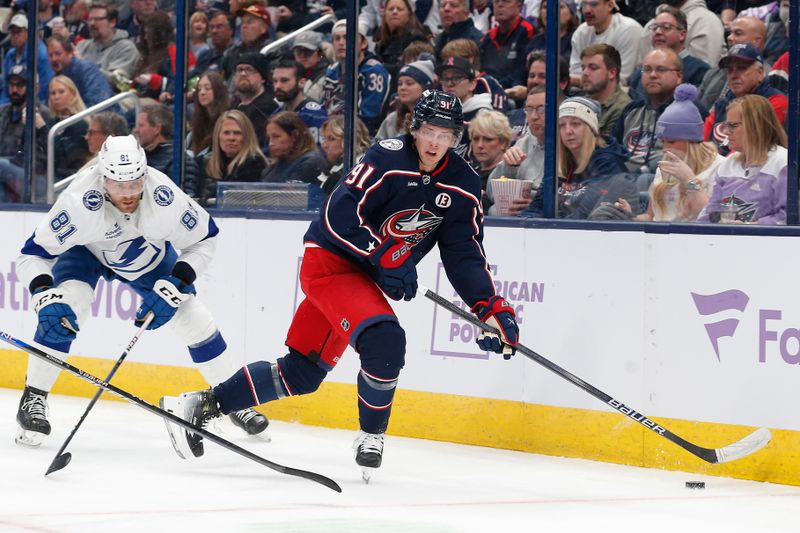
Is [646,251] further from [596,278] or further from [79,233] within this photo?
[79,233]

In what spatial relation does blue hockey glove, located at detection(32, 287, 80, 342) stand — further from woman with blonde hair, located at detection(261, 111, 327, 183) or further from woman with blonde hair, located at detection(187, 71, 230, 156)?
woman with blonde hair, located at detection(187, 71, 230, 156)

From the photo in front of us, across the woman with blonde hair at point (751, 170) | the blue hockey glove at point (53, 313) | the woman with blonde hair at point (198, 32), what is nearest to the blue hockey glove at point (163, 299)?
the blue hockey glove at point (53, 313)

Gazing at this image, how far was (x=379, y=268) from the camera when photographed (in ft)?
13.8

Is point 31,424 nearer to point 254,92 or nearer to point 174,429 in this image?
point 174,429

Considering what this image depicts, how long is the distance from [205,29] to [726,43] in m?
2.59

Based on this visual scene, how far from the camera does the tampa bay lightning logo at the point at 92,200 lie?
4.55 meters

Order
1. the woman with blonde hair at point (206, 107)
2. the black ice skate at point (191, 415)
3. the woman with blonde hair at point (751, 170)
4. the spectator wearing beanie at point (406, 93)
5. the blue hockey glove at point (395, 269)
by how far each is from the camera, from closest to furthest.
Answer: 1. the blue hockey glove at point (395, 269)
2. the black ice skate at point (191, 415)
3. the woman with blonde hair at point (751, 170)
4. the spectator wearing beanie at point (406, 93)
5. the woman with blonde hair at point (206, 107)

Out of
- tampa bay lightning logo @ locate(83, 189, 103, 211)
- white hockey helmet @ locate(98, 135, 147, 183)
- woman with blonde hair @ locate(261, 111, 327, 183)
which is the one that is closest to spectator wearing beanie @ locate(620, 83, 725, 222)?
woman with blonde hair @ locate(261, 111, 327, 183)

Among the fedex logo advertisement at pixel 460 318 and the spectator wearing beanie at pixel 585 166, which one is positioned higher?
the spectator wearing beanie at pixel 585 166

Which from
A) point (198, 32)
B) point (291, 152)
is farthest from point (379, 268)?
point (198, 32)

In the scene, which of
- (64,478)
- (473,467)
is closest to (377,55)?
(473,467)

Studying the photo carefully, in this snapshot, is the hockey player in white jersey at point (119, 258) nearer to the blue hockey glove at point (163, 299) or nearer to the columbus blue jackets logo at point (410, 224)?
the blue hockey glove at point (163, 299)

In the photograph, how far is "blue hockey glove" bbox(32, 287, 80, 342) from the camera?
4457 millimetres

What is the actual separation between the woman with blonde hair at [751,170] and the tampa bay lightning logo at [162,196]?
6.21 ft
